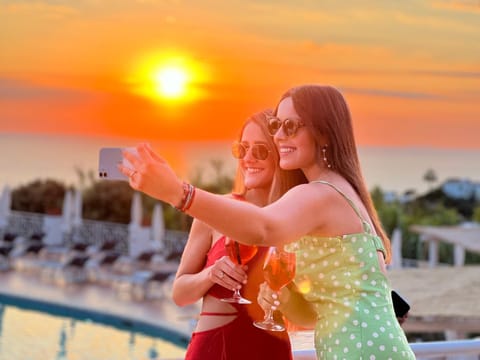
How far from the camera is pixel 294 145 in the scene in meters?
1.77

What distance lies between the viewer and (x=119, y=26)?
32500 mm

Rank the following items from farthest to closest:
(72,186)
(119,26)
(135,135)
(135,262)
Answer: (135,135) → (119,26) → (72,186) → (135,262)

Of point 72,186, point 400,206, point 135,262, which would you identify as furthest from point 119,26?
point 135,262

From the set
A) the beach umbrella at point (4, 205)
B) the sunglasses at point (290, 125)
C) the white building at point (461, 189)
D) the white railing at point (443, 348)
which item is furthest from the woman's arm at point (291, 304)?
the white building at point (461, 189)

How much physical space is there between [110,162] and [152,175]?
0.11 m

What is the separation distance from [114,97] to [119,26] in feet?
12.1

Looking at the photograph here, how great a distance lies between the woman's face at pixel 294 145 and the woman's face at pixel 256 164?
41 cm

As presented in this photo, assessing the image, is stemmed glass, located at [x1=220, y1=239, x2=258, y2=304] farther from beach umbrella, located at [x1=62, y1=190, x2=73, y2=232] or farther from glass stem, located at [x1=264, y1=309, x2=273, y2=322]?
beach umbrella, located at [x1=62, y1=190, x2=73, y2=232]

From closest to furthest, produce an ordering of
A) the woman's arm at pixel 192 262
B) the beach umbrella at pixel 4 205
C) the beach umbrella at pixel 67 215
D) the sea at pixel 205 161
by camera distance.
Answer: the woman's arm at pixel 192 262 < the beach umbrella at pixel 67 215 < the beach umbrella at pixel 4 205 < the sea at pixel 205 161

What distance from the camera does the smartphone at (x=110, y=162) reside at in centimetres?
150

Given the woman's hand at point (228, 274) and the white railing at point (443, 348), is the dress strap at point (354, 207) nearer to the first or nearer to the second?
the woman's hand at point (228, 274)

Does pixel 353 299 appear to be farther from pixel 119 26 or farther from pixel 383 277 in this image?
pixel 119 26

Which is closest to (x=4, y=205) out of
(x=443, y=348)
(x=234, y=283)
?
(x=443, y=348)

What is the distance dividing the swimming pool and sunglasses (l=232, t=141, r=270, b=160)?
10.5 meters
